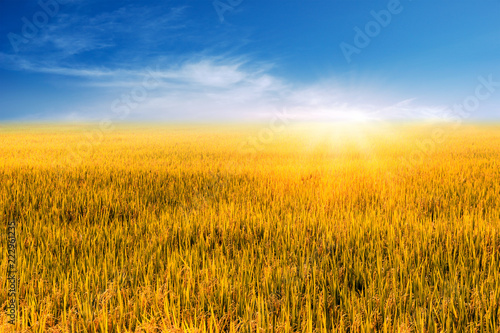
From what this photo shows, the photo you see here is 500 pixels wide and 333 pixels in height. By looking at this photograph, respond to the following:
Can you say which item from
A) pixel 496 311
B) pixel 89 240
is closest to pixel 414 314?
pixel 496 311

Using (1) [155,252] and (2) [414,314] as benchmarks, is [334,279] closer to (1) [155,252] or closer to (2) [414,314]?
(2) [414,314]

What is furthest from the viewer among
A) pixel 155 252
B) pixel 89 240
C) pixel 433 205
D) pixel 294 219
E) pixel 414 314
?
pixel 433 205

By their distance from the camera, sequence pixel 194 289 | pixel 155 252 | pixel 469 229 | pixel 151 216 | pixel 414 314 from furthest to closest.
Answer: pixel 151 216 → pixel 469 229 → pixel 155 252 → pixel 194 289 → pixel 414 314

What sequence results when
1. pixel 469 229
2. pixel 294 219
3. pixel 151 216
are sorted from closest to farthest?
pixel 469 229 → pixel 294 219 → pixel 151 216

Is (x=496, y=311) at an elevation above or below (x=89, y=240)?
below

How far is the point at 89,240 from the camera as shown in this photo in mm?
3547

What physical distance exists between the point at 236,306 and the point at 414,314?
123 cm

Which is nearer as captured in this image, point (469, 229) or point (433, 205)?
point (469, 229)

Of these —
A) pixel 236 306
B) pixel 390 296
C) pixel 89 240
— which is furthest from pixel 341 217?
pixel 89 240

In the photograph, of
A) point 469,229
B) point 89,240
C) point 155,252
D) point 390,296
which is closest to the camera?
point 390,296

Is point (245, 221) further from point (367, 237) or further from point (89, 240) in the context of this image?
point (89, 240)

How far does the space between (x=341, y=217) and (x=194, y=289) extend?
2.47 meters

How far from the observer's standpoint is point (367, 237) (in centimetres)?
372

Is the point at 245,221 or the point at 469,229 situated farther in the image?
the point at 245,221
